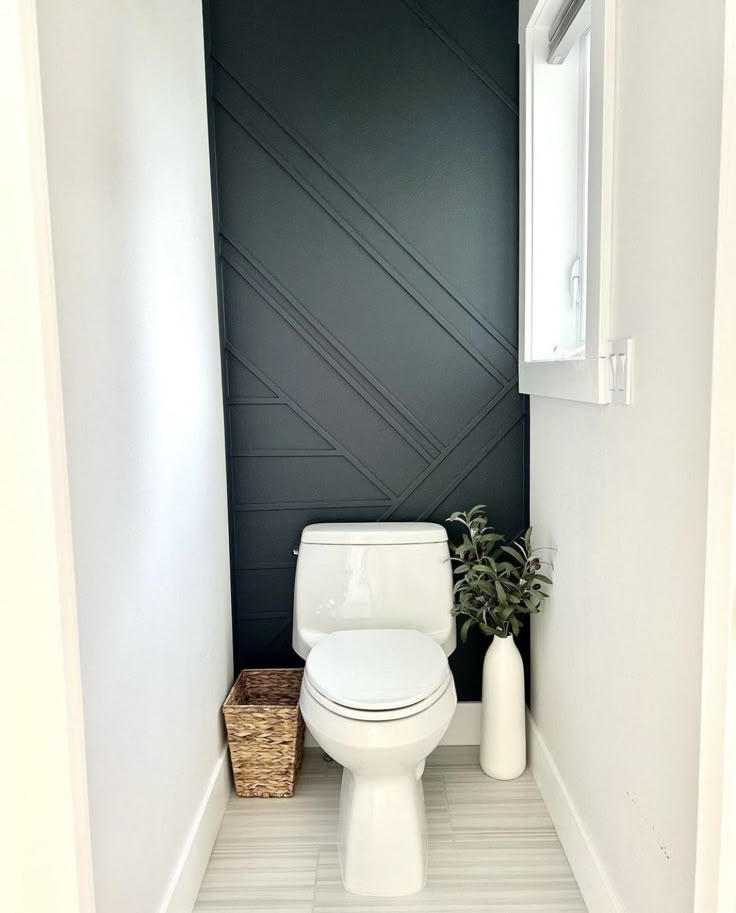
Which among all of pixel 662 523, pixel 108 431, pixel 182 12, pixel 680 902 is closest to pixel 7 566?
pixel 108 431

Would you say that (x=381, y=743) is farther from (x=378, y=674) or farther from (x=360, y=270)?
(x=360, y=270)

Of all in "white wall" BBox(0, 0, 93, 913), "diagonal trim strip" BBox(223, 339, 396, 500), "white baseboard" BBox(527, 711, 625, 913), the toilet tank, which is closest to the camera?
"white wall" BBox(0, 0, 93, 913)

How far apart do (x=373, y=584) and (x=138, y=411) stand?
3.54 feet

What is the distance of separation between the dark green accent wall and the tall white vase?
9.6 inches

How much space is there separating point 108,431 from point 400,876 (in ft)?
4.26

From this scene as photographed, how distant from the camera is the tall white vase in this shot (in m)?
2.44

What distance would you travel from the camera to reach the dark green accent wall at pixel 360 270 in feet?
8.16

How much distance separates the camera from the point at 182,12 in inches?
84.7

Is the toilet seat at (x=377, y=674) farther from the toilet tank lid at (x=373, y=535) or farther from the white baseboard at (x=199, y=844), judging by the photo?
the white baseboard at (x=199, y=844)

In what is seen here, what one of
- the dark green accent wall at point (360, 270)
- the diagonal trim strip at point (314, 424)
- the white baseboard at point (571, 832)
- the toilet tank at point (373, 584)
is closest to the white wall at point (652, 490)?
the white baseboard at point (571, 832)

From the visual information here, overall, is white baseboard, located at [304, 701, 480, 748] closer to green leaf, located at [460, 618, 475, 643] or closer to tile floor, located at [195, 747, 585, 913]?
tile floor, located at [195, 747, 585, 913]

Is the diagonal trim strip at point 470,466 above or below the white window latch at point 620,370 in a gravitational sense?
below

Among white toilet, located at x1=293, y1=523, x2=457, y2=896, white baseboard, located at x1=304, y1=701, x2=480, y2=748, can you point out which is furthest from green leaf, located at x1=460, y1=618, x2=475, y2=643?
white baseboard, located at x1=304, y1=701, x2=480, y2=748

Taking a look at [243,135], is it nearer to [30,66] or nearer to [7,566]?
[30,66]
